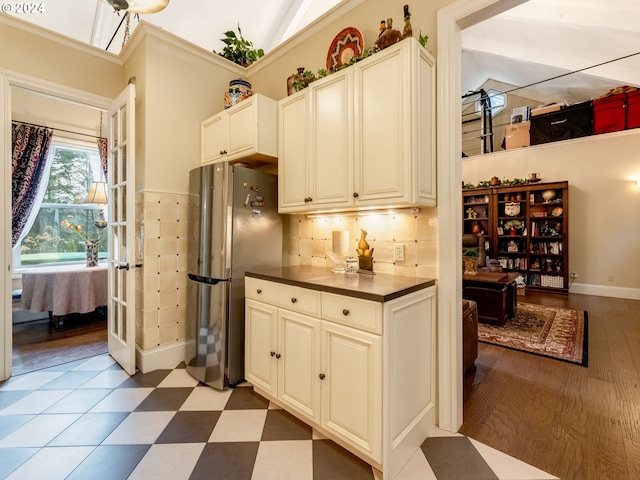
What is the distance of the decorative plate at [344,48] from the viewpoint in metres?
2.04

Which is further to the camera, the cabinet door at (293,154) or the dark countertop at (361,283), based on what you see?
the cabinet door at (293,154)

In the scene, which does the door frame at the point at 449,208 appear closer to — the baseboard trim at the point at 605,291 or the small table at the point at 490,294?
the small table at the point at 490,294

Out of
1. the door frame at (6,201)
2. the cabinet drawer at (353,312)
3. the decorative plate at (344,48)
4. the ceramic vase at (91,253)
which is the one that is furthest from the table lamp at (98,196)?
the cabinet drawer at (353,312)

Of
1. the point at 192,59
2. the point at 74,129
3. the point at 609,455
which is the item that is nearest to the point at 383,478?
the point at 609,455

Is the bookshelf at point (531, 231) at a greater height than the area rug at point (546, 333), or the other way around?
the bookshelf at point (531, 231)

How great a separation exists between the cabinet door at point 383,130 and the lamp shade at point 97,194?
396cm

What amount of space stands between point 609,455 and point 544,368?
108 centimetres

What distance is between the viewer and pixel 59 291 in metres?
3.38

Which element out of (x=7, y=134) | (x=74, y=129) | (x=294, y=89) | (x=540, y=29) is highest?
(x=540, y=29)

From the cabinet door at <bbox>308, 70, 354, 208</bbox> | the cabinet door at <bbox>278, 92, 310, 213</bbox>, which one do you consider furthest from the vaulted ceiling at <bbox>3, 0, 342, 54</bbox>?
the cabinet door at <bbox>308, 70, 354, 208</bbox>

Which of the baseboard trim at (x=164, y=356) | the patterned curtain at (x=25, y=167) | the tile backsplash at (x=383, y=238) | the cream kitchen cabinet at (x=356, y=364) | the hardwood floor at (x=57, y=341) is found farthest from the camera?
the patterned curtain at (x=25, y=167)

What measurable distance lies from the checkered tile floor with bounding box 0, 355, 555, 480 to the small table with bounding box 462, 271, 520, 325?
7.70 ft

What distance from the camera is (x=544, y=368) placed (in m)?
2.52

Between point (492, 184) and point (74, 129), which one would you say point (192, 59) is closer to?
point (74, 129)
